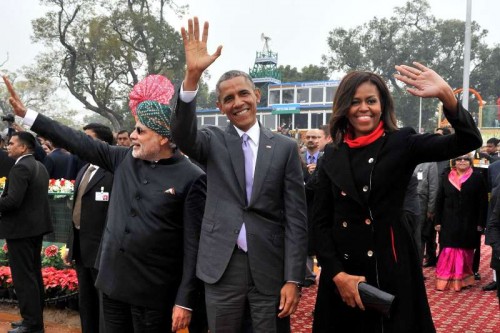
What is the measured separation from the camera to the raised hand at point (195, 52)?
2289 millimetres

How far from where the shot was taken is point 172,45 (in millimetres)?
29922

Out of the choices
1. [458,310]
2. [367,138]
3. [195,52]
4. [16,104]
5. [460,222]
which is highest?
[195,52]

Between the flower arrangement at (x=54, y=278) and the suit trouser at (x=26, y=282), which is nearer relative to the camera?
the suit trouser at (x=26, y=282)

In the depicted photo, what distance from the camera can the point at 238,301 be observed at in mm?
2500

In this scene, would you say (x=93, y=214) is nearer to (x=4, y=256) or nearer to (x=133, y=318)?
(x=133, y=318)

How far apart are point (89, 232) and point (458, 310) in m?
4.10

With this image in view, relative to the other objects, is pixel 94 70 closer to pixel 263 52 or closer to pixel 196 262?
pixel 263 52

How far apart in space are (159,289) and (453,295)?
15.8 ft

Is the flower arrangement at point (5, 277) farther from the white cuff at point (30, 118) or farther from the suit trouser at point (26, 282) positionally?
the white cuff at point (30, 118)

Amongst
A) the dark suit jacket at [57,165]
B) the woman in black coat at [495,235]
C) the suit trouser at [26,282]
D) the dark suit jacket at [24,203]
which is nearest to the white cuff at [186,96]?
the woman in black coat at [495,235]

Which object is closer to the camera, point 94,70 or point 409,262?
point 409,262

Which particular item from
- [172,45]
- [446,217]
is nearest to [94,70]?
[172,45]

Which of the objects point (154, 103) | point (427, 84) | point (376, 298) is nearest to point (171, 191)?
point (154, 103)

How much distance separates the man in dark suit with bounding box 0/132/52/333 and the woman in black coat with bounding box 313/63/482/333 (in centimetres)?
311
